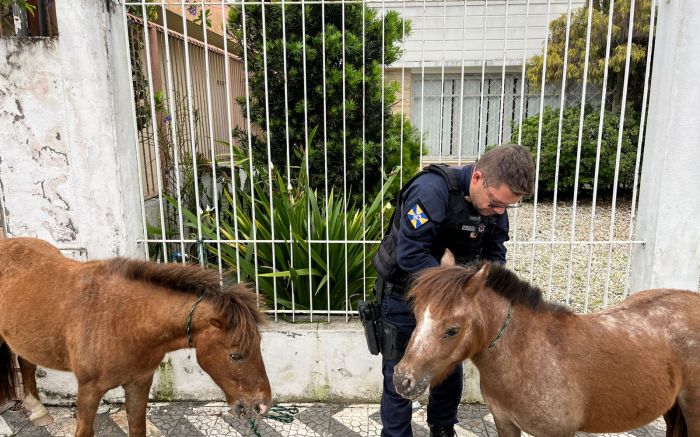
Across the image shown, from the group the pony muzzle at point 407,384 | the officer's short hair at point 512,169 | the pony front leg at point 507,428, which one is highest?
the officer's short hair at point 512,169

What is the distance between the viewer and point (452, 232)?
269 centimetres

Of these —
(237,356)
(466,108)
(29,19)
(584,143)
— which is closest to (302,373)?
(237,356)

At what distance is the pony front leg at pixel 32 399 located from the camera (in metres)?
3.62

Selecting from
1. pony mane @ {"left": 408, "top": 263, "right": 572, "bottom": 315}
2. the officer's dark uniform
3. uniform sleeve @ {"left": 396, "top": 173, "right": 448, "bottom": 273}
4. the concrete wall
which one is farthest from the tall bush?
pony mane @ {"left": 408, "top": 263, "right": 572, "bottom": 315}

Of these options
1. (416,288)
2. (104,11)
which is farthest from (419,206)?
(104,11)

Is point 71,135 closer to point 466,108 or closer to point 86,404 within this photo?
point 86,404

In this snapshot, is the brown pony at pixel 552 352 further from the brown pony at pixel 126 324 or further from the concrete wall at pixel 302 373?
the concrete wall at pixel 302 373

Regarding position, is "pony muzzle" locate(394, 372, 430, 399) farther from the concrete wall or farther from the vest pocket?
the concrete wall

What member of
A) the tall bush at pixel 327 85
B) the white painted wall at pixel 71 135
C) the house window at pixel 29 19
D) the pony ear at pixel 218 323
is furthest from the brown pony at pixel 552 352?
the house window at pixel 29 19

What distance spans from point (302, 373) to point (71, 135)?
250cm

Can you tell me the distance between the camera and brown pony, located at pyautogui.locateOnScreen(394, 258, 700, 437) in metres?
2.14

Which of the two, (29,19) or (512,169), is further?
(29,19)

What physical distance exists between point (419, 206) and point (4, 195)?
10.4 ft

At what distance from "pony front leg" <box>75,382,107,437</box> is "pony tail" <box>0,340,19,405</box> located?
1225 millimetres
